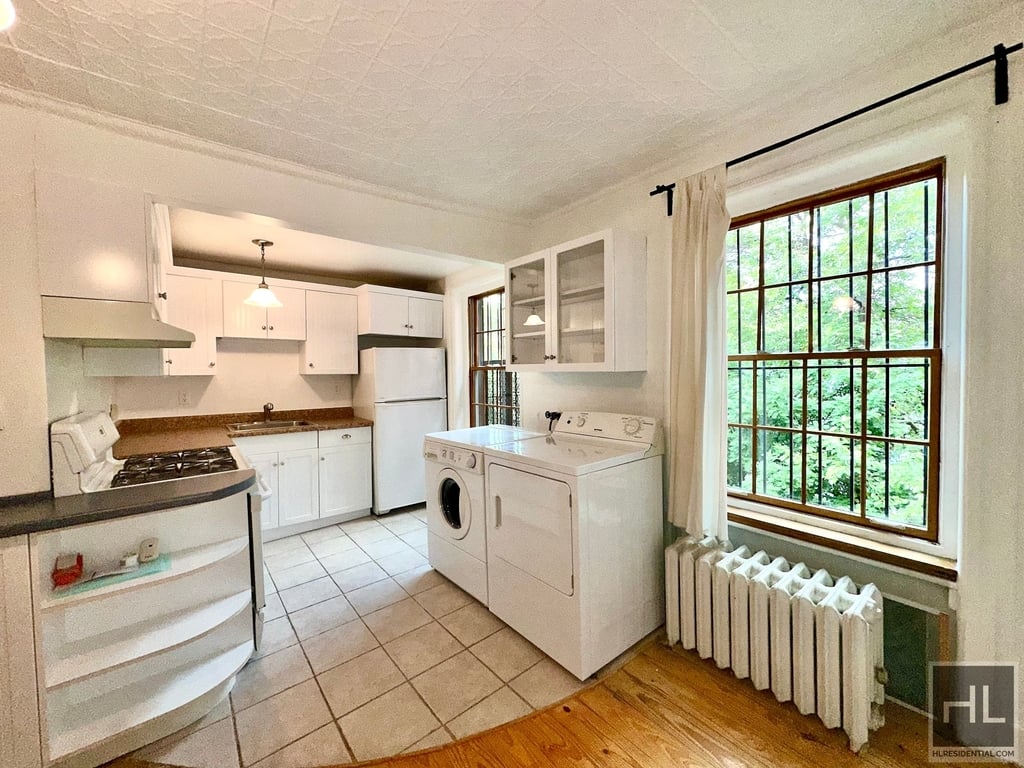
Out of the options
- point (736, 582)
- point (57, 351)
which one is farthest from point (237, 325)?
point (736, 582)

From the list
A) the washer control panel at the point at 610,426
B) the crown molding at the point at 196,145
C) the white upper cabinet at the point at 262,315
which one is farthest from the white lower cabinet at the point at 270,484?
the washer control panel at the point at 610,426

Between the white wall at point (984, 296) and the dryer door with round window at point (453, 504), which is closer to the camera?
the white wall at point (984, 296)

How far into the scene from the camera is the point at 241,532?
1.95 meters

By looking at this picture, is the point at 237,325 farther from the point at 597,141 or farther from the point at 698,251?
the point at 698,251

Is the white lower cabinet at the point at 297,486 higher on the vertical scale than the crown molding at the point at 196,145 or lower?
lower

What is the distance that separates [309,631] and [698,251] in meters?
2.79

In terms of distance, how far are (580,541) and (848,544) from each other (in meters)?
1.08

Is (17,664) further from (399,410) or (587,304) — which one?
(399,410)

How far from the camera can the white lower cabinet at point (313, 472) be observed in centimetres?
340

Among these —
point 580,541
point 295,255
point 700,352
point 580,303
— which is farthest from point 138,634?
point 295,255

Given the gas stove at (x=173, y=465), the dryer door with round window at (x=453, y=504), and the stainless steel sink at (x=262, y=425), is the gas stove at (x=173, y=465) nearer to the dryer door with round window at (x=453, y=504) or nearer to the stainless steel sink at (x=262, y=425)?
the stainless steel sink at (x=262, y=425)

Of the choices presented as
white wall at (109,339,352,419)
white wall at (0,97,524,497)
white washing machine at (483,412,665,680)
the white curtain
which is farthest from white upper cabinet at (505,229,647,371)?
white wall at (109,339,352,419)

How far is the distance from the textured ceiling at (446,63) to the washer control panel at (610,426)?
4.65ft

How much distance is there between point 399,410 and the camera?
401 cm
